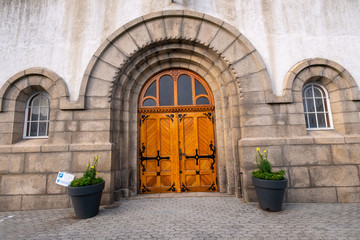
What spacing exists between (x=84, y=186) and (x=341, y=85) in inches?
281

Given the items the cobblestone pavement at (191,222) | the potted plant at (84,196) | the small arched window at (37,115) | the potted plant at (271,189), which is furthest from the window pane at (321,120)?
the small arched window at (37,115)

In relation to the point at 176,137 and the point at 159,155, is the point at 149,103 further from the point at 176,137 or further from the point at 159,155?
the point at 159,155

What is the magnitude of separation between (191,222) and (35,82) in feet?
18.2

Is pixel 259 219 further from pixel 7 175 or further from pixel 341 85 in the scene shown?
pixel 7 175

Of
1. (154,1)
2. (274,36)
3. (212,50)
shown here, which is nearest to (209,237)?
(212,50)

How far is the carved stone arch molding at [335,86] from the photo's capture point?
4812mm

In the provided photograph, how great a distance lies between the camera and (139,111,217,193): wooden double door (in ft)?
17.5

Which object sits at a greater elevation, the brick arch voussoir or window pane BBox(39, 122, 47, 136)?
the brick arch voussoir

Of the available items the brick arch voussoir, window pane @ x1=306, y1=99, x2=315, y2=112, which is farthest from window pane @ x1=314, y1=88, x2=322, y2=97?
the brick arch voussoir

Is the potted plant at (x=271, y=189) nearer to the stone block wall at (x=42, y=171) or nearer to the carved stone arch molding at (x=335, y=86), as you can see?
the carved stone arch molding at (x=335, y=86)

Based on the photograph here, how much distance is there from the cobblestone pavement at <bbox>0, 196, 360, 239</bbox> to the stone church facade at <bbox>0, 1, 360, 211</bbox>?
497 millimetres

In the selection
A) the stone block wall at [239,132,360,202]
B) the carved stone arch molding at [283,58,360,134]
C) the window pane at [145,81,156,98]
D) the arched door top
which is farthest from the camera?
the window pane at [145,81,156,98]

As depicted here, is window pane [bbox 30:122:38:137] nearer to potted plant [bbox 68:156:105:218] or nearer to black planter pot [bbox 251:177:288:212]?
potted plant [bbox 68:156:105:218]

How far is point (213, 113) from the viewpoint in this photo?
18.3 ft
